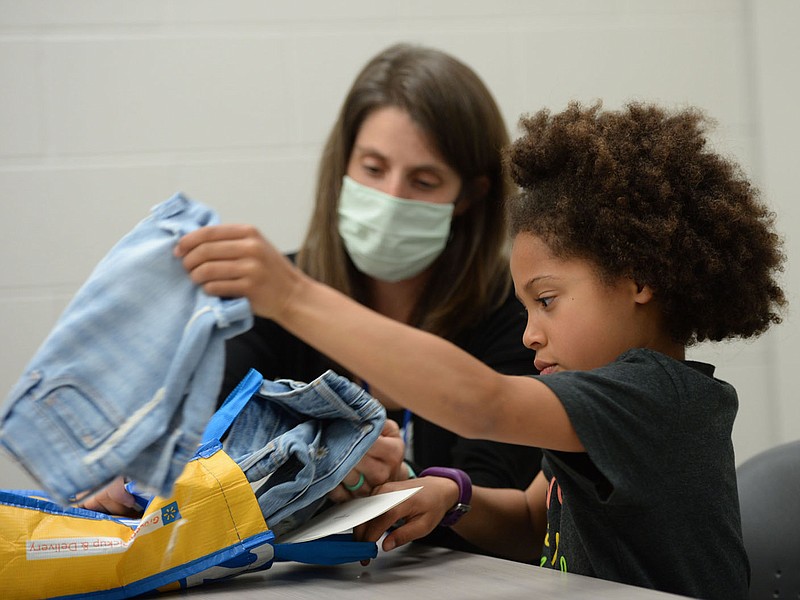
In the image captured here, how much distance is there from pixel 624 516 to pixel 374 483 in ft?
0.93

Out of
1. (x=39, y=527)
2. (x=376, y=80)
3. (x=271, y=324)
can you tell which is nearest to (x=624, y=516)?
(x=39, y=527)

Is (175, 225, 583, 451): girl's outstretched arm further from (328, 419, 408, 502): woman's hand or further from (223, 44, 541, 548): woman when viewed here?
(223, 44, 541, 548): woman

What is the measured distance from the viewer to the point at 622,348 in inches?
38.4

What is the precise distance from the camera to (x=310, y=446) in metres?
0.89

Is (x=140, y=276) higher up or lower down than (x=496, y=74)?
lower down

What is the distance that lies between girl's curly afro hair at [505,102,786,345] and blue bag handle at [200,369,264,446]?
337 millimetres

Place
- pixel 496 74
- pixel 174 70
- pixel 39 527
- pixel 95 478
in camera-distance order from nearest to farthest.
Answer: pixel 95 478
pixel 39 527
pixel 174 70
pixel 496 74

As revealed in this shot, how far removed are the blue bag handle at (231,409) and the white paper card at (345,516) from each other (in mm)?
120

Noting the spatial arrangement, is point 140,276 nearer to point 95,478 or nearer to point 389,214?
point 95,478

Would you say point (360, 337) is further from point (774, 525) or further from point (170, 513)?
point (774, 525)

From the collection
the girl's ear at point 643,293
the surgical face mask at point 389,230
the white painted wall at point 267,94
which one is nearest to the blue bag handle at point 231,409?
the girl's ear at point 643,293

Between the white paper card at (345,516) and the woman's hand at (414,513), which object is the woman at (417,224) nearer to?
the woman's hand at (414,513)

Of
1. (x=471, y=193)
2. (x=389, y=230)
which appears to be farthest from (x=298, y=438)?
(x=471, y=193)

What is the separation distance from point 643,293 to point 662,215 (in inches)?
3.2
